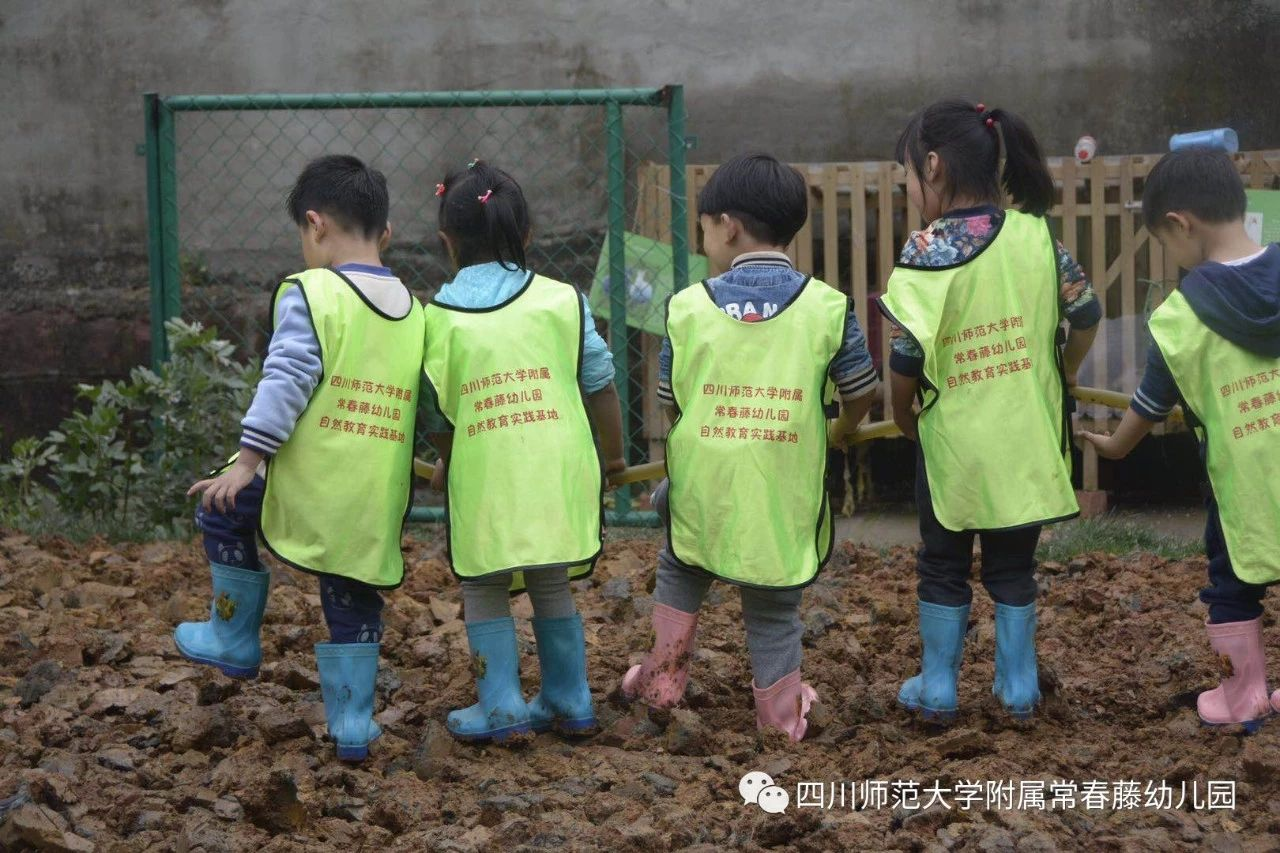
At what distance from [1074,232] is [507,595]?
4.16 metres

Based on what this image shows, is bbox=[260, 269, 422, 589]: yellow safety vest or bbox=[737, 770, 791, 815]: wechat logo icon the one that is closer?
bbox=[737, 770, 791, 815]: wechat logo icon

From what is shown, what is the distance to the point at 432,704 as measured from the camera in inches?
155

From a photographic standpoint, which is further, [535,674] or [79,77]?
[79,77]

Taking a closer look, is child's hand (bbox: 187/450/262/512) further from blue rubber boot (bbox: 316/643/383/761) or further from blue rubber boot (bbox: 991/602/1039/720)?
blue rubber boot (bbox: 991/602/1039/720)

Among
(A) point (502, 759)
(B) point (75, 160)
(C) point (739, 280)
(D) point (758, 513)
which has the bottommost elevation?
(A) point (502, 759)

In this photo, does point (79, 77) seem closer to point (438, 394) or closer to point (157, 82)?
point (157, 82)

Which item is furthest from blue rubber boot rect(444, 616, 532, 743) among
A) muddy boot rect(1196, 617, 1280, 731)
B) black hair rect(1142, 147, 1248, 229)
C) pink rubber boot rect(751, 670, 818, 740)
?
black hair rect(1142, 147, 1248, 229)

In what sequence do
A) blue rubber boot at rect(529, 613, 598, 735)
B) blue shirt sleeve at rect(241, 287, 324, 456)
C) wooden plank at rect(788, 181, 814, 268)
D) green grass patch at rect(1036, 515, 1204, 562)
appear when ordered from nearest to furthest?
blue shirt sleeve at rect(241, 287, 324, 456)
blue rubber boot at rect(529, 613, 598, 735)
green grass patch at rect(1036, 515, 1204, 562)
wooden plank at rect(788, 181, 814, 268)

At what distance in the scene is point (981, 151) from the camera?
359 cm

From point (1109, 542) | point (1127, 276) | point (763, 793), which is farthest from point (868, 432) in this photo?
point (1127, 276)

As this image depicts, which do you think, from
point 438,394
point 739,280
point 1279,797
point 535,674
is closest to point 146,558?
point 535,674

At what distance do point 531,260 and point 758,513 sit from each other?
172 inches

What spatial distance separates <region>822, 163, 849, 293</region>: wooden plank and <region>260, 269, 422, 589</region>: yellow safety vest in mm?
3921

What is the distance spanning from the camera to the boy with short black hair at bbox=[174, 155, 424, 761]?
11.1 feet
